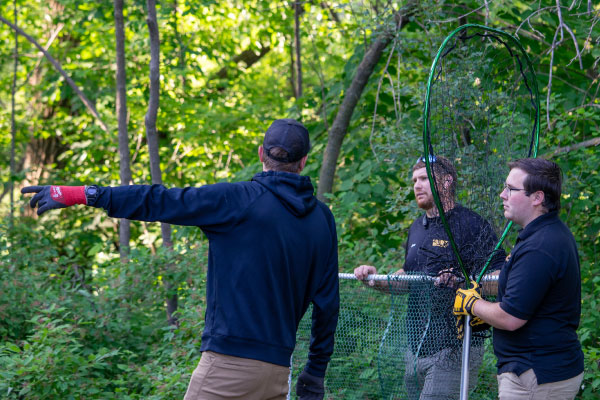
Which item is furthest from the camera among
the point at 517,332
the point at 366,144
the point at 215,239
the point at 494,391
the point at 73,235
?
the point at 73,235

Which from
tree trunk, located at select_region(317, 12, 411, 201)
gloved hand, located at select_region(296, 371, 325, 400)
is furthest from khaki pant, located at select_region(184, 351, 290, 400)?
tree trunk, located at select_region(317, 12, 411, 201)

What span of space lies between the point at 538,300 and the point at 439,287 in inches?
39.1

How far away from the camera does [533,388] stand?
9.53 ft

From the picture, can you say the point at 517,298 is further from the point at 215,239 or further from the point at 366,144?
the point at 366,144

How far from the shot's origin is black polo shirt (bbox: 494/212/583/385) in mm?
2820

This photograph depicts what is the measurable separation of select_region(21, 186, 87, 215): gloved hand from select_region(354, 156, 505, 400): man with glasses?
1893 mm

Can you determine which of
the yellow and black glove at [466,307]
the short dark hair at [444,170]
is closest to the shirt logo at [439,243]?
the short dark hair at [444,170]

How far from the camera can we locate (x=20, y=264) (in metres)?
7.70

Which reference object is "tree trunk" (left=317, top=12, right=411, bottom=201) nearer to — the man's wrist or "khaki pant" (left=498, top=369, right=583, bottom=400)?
Answer: "khaki pant" (left=498, top=369, right=583, bottom=400)

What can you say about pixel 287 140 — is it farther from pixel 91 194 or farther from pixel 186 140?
pixel 186 140

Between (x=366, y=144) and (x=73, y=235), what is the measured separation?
560cm

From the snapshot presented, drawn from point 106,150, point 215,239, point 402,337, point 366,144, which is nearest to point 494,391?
point 402,337

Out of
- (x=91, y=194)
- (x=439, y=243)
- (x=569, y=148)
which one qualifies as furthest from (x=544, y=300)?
(x=569, y=148)

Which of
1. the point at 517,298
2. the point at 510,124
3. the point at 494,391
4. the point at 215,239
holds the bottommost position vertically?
the point at 494,391
